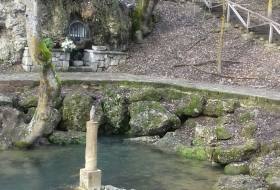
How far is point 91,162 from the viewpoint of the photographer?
13.2m

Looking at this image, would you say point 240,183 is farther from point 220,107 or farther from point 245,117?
point 220,107

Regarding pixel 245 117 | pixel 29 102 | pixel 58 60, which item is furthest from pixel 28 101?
pixel 245 117

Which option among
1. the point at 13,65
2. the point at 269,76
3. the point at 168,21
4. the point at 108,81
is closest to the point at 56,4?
the point at 13,65

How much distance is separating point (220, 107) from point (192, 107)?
2.97 feet

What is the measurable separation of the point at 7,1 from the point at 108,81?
19.4ft

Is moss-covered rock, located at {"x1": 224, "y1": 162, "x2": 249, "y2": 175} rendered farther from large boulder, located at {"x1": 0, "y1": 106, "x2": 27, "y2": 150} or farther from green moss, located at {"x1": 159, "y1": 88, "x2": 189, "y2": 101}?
large boulder, located at {"x1": 0, "y1": 106, "x2": 27, "y2": 150}

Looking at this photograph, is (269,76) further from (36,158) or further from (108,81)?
(36,158)

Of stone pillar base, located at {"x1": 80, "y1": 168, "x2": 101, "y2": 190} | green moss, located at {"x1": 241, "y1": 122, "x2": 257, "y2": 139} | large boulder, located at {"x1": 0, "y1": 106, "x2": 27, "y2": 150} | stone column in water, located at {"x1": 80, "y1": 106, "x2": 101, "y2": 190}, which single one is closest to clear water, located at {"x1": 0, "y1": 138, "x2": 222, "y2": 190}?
large boulder, located at {"x1": 0, "y1": 106, "x2": 27, "y2": 150}

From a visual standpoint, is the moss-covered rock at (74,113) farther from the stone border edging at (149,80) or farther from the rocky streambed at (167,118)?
the stone border edging at (149,80)

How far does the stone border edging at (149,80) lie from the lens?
19.4 metres

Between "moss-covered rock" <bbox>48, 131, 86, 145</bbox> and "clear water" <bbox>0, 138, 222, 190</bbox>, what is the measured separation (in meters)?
0.43

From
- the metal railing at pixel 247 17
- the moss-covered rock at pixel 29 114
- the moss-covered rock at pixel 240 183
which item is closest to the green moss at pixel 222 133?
the moss-covered rock at pixel 240 183

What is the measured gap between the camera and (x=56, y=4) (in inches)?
909

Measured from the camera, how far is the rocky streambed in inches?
658
